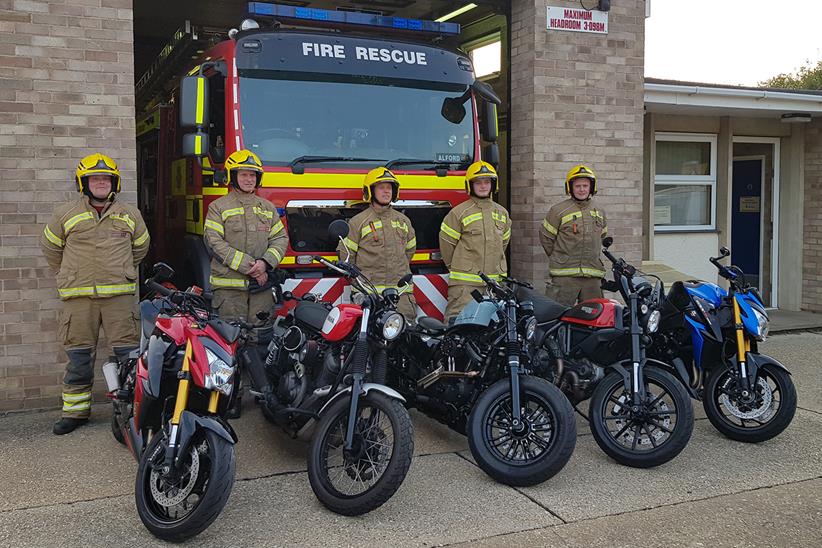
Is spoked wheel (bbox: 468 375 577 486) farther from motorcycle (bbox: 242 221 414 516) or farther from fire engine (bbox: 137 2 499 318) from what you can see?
fire engine (bbox: 137 2 499 318)

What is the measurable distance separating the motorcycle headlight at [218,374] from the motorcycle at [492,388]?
137cm

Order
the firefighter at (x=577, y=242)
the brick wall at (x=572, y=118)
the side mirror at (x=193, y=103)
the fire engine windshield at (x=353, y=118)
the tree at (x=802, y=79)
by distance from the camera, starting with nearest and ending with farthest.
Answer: the side mirror at (x=193, y=103)
the fire engine windshield at (x=353, y=118)
the firefighter at (x=577, y=242)
the brick wall at (x=572, y=118)
the tree at (x=802, y=79)

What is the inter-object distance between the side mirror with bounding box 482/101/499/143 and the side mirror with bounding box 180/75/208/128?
234 centimetres

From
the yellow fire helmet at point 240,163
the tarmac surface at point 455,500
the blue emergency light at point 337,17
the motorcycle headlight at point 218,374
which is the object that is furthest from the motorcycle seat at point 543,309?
the blue emergency light at point 337,17

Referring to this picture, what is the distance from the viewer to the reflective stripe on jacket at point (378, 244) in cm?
620

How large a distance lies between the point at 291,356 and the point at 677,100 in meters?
6.34

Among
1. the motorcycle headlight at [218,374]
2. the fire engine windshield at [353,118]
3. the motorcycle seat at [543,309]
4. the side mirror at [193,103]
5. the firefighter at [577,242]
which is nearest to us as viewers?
the motorcycle headlight at [218,374]

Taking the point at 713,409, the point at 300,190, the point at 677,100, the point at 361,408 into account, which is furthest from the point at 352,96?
the point at 677,100

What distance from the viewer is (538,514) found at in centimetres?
417

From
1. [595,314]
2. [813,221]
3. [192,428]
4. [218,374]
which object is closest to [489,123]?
[595,314]

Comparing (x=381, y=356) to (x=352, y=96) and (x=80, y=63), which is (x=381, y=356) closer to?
(x=352, y=96)

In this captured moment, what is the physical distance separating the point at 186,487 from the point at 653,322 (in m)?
2.97

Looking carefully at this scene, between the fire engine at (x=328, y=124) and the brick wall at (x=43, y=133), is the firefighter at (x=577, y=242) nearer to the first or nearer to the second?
the fire engine at (x=328, y=124)

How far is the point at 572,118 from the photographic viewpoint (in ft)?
26.5
